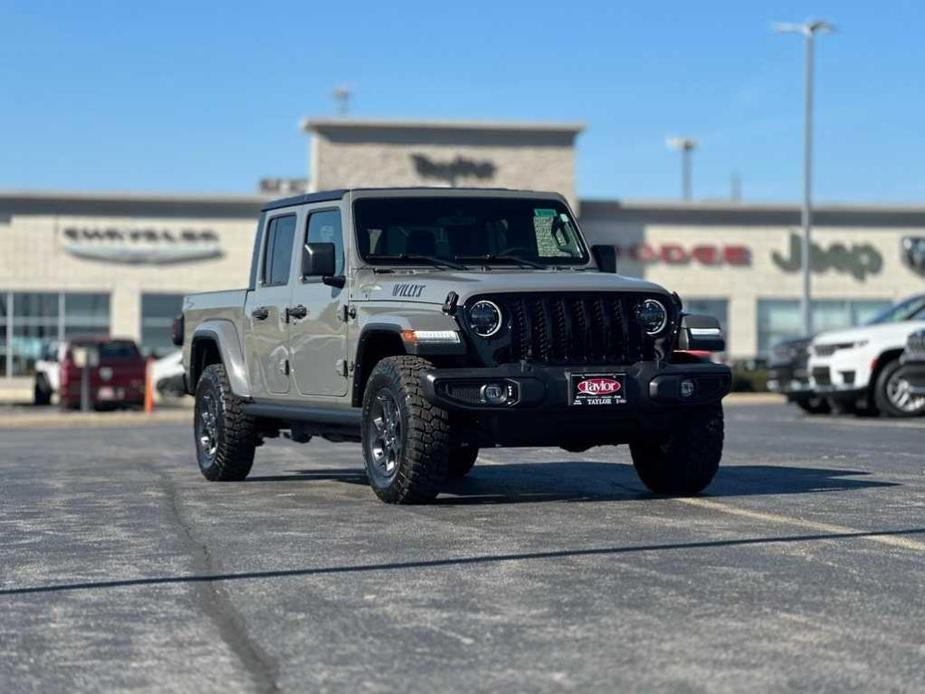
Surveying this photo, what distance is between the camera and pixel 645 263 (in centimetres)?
6028

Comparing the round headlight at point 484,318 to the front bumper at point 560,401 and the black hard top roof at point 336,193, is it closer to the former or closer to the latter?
the front bumper at point 560,401

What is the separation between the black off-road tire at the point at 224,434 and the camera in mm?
13125

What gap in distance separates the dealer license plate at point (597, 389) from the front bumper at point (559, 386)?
0.05 ft

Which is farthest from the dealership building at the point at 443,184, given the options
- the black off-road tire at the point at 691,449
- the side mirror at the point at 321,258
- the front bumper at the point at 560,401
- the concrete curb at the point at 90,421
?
the front bumper at the point at 560,401

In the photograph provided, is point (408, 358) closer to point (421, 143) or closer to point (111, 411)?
point (111, 411)

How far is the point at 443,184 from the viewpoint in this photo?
53.8 metres

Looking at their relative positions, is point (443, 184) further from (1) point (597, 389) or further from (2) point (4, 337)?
(1) point (597, 389)

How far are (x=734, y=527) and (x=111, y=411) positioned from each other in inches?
1118

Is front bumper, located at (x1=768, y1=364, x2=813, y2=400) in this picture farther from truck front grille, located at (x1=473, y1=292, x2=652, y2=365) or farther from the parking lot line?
truck front grille, located at (x1=473, y1=292, x2=652, y2=365)

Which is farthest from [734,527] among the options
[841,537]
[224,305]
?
[224,305]

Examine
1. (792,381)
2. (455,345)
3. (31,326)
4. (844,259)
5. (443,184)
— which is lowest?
(792,381)

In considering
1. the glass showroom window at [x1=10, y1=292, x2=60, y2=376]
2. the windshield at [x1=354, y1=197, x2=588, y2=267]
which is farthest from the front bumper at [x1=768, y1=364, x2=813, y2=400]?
the glass showroom window at [x1=10, y1=292, x2=60, y2=376]

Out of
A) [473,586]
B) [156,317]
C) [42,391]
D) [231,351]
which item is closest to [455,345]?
[473,586]

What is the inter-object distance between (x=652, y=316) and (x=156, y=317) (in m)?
47.7
